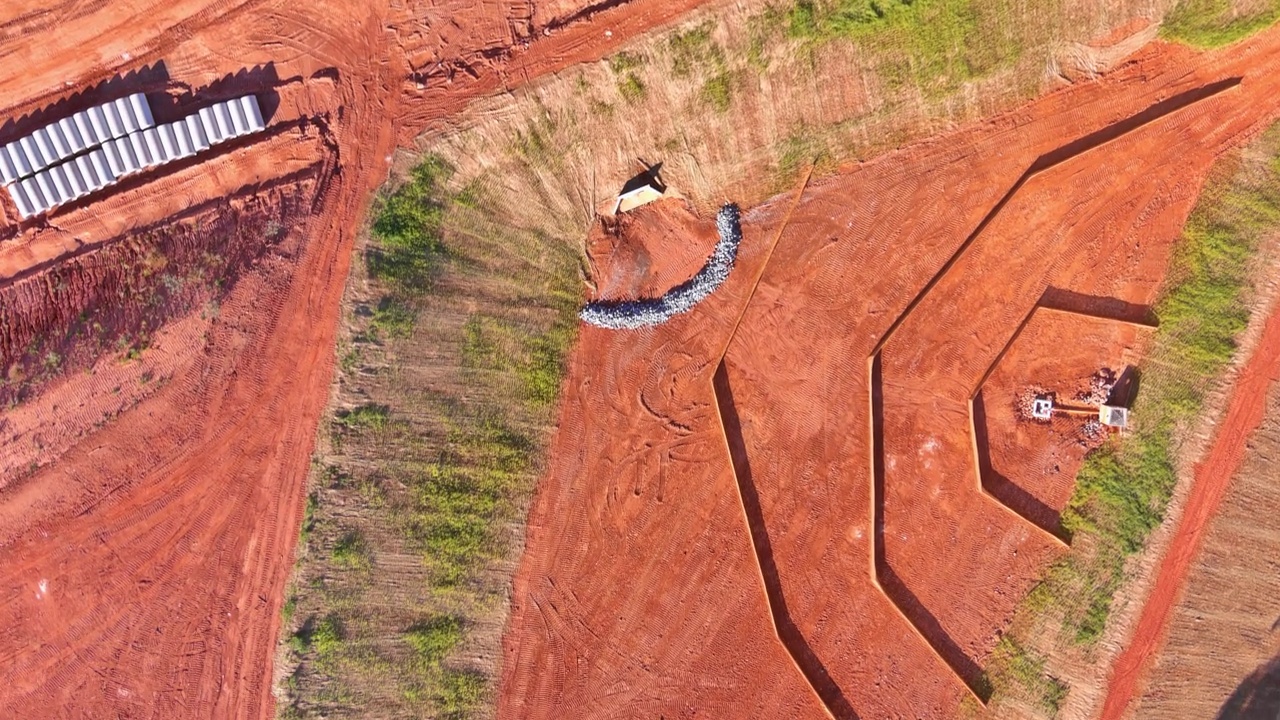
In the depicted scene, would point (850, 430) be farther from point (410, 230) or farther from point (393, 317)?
point (410, 230)

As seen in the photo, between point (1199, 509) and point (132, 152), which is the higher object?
point (132, 152)

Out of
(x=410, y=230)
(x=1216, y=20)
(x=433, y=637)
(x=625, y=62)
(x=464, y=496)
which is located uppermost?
(x=625, y=62)

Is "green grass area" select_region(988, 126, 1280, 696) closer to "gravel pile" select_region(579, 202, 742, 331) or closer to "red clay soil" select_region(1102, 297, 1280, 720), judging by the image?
"red clay soil" select_region(1102, 297, 1280, 720)

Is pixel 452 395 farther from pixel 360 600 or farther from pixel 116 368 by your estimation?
pixel 116 368

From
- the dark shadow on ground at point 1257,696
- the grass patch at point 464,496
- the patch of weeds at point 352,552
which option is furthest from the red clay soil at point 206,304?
the dark shadow on ground at point 1257,696

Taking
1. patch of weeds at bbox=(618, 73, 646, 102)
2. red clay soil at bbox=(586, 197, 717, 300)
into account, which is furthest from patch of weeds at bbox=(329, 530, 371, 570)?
patch of weeds at bbox=(618, 73, 646, 102)

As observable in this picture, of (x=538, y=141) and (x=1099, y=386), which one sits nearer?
(x=538, y=141)

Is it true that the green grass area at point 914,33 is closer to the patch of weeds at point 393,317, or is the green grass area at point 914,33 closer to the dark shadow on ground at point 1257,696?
the patch of weeds at point 393,317

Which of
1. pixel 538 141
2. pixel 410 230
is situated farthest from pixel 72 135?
pixel 538 141
